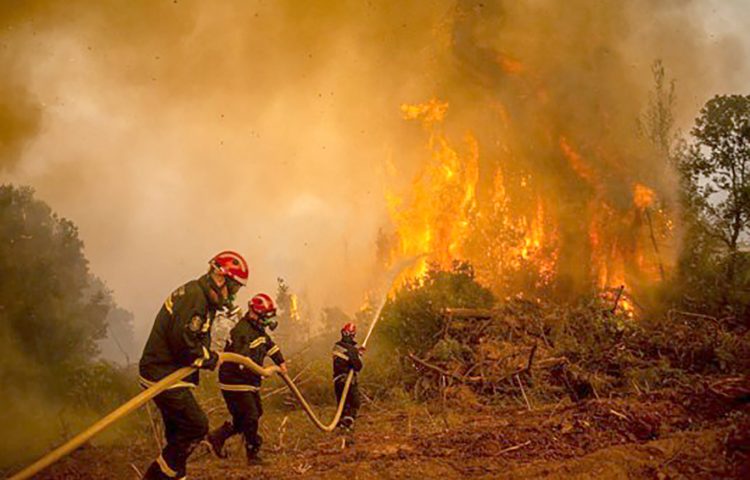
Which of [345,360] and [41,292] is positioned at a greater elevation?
[41,292]

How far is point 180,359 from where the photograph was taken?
5496mm

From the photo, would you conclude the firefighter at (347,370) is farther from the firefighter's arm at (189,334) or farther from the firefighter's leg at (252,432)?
the firefighter's arm at (189,334)

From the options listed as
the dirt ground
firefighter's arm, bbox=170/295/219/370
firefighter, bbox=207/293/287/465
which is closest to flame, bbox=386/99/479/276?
the dirt ground

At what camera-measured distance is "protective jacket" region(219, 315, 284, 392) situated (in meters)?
7.58

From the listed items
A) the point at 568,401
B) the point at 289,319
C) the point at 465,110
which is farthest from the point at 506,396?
the point at 289,319

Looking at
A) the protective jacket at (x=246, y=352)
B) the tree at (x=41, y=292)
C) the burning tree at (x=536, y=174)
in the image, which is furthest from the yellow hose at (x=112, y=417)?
the burning tree at (x=536, y=174)

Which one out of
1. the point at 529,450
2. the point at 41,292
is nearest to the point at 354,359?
the point at 529,450

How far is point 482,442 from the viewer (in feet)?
23.4

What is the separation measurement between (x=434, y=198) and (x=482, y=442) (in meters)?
24.7

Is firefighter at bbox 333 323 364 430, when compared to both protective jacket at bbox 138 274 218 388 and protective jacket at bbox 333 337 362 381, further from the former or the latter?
protective jacket at bbox 138 274 218 388

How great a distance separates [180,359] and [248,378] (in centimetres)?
230

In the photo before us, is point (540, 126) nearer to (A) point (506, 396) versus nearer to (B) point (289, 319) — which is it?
(A) point (506, 396)

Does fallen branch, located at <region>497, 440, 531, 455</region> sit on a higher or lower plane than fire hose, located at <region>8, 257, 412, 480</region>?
lower

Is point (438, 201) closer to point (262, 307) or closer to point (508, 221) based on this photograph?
point (508, 221)
